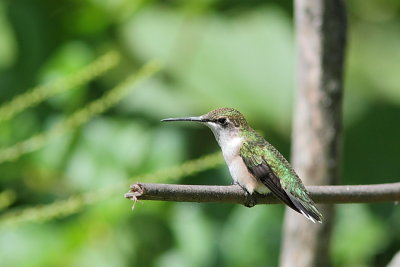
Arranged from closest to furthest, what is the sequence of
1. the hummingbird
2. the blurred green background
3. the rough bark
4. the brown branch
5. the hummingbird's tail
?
the brown branch → the hummingbird's tail → the hummingbird → the rough bark → the blurred green background

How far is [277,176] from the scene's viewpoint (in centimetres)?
215

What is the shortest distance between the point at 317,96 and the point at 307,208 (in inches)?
30.1

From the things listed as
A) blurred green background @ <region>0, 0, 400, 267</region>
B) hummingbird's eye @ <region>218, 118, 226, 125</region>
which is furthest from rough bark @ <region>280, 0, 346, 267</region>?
blurred green background @ <region>0, 0, 400, 267</region>

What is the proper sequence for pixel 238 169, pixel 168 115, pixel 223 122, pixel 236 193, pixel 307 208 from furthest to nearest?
pixel 168 115 → pixel 223 122 → pixel 238 169 → pixel 307 208 → pixel 236 193

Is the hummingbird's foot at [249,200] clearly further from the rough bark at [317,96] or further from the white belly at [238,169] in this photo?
the rough bark at [317,96]

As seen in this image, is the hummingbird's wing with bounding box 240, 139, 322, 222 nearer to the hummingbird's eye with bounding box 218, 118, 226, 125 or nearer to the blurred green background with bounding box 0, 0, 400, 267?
the hummingbird's eye with bounding box 218, 118, 226, 125

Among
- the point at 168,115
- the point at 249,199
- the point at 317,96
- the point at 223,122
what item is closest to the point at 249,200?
the point at 249,199

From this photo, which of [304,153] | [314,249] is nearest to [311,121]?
[304,153]

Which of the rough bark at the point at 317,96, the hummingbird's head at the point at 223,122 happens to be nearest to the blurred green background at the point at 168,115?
the rough bark at the point at 317,96

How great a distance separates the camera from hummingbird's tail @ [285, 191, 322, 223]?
1895mm

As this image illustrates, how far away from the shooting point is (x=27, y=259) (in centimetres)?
332

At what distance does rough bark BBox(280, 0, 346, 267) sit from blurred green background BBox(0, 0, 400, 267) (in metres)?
0.66

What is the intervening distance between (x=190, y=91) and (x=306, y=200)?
6.17 feet

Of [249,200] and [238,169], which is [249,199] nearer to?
[249,200]
